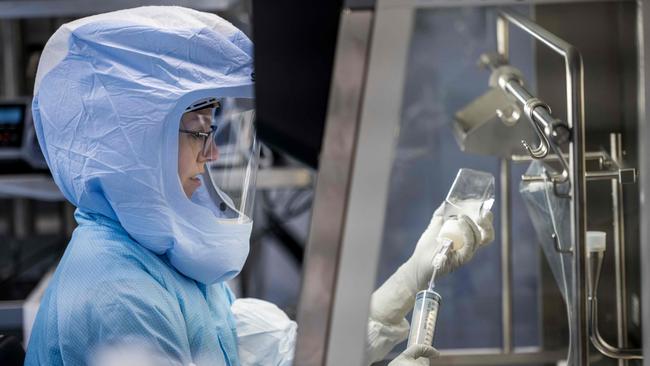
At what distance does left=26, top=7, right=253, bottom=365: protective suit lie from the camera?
49.7 inches

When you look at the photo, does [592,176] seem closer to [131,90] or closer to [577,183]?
[577,183]

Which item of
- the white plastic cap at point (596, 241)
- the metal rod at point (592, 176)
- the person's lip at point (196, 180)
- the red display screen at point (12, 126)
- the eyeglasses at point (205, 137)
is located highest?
the red display screen at point (12, 126)

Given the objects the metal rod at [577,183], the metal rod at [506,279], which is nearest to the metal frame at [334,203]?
the metal rod at [577,183]

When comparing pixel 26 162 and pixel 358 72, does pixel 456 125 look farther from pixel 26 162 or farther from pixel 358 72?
pixel 26 162

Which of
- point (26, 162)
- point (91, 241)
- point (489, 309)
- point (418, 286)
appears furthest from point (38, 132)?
point (26, 162)

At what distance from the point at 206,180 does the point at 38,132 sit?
30cm

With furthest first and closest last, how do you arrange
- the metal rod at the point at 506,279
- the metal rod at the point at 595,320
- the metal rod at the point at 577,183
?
the metal rod at the point at 506,279 → the metal rod at the point at 595,320 → the metal rod at the point at 577,183

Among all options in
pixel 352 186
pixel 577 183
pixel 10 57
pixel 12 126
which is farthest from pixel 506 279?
pixel 10 57

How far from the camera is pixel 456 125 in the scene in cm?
153

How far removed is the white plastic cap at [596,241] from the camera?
1.25 metres

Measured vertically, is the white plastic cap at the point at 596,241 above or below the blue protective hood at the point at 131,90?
below

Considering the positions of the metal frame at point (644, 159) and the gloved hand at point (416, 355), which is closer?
the metal frame at point (644, 159)

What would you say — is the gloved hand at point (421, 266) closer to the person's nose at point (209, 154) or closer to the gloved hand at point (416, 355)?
the gloved hand at point (416, 355)

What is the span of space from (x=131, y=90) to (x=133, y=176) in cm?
13
